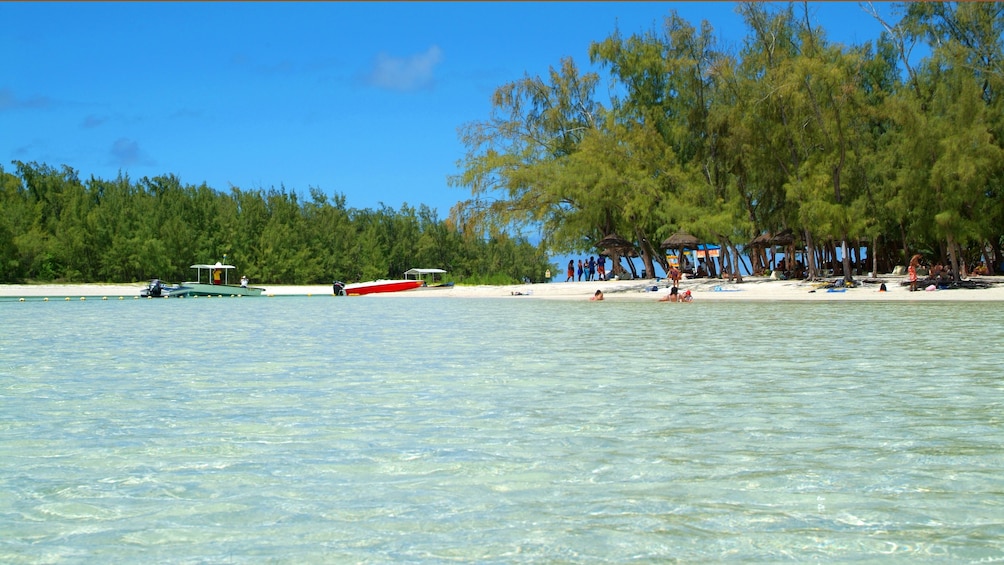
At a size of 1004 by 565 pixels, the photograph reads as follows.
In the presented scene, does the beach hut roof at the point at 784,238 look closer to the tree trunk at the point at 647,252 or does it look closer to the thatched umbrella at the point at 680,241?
the thatched umbrella at the point at 680,241

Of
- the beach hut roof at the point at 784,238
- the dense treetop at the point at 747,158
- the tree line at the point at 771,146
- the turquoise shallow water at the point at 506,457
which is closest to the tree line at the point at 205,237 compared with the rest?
the dense treetop at the point at 747,158

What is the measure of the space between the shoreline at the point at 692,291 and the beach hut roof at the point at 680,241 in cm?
177

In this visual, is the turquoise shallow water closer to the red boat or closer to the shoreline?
the shoreline

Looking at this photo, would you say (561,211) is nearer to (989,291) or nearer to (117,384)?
(989,291)

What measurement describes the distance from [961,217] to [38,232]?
2109 inches

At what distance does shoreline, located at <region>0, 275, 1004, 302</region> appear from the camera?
30.3 metres

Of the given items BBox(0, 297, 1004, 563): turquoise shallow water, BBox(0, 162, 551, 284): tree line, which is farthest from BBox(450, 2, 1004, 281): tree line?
BBox(0, 297, 1004, 563): turquoise shallow water

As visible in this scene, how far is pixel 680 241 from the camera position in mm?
38938

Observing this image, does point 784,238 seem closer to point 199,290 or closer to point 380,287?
point 380,287

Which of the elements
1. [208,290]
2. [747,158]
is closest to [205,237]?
[208,290]

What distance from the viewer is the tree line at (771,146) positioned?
1245 inches

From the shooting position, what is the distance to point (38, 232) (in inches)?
2314

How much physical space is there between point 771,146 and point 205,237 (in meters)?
40.9

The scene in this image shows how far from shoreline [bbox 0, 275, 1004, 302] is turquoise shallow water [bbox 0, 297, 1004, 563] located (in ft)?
64.2
